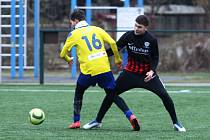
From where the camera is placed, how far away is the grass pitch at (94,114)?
32.3 feet

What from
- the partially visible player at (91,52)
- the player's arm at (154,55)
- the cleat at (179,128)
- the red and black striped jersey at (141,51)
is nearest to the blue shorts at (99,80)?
the partially visible player at (91,52)

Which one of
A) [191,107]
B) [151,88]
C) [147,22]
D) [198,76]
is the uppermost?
[147,22]

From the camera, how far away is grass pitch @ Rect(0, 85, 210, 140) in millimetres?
9844

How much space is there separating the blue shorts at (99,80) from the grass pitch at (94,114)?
636mm

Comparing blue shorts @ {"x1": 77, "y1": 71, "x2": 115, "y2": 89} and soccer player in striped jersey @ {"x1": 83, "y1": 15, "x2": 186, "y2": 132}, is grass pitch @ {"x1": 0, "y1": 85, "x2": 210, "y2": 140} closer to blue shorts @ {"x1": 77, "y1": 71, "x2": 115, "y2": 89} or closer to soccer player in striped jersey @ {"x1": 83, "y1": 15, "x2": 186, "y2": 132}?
soccer player in striped jersey @ {"x1": 83, "y1": 15, "x2": 186, "y2": 132}

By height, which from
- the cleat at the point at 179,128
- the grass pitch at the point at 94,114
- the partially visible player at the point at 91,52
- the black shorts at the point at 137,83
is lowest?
the grass pitch at the point at 94,114

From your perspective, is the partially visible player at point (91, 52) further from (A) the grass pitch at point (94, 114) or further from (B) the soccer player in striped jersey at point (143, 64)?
(A) the grass pitch at point (94, 114)

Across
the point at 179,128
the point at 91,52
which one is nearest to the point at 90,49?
the point at 91,52

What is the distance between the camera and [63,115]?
41.9ft

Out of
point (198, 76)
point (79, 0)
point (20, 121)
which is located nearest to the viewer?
point (20, 121)

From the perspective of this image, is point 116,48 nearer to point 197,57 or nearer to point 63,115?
point 63,115

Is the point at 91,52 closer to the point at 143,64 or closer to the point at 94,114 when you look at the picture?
the point at 143,64

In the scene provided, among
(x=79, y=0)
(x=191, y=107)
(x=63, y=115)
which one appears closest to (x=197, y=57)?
(x=79, y=0)

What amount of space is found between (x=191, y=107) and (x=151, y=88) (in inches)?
154
